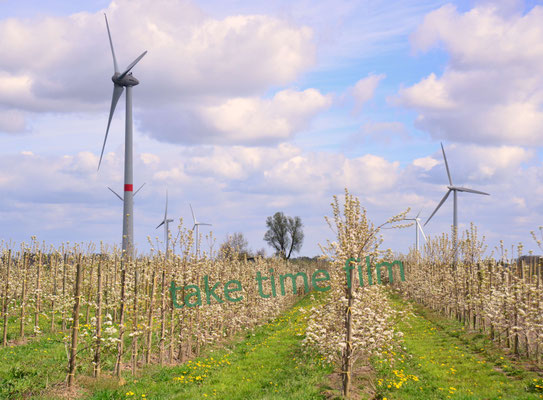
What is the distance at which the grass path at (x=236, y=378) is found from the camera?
41.2 feet

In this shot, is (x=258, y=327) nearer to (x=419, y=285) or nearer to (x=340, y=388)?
(x=340, y=388)

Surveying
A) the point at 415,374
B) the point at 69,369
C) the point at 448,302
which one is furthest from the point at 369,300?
the point at 448,302

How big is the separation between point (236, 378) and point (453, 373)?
7180mm

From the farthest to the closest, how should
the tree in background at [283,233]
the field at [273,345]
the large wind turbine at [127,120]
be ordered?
the tree in background at [283,233] → the large wind turbine at [127,120] → the field at [273,345]

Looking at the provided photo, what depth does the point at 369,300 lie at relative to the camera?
13.2 m

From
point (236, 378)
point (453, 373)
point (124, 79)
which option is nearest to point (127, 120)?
point (124, 79)

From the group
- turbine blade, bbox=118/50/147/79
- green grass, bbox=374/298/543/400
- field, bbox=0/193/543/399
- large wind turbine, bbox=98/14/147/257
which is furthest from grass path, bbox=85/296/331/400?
turbine blade, bbox=118/50/147/79

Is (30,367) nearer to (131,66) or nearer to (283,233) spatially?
(131,66)

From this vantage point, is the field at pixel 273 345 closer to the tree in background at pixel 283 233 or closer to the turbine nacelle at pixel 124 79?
the turbine nacelle at pixel 124 79

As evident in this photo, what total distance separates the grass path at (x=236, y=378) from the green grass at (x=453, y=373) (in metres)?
2.25

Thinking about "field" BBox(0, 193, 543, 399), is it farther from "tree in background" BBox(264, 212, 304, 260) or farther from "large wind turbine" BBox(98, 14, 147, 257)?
"tree in background" BBox(264, 212, 304, 260)

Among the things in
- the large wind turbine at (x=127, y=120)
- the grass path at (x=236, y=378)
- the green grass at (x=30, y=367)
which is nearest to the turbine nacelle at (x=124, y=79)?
the large wind turbine at (x=127, y=120)

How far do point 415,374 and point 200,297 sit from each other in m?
→ 8.83

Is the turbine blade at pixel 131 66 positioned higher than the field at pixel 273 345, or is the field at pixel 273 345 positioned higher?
the turbine blade at pixel 131 66
